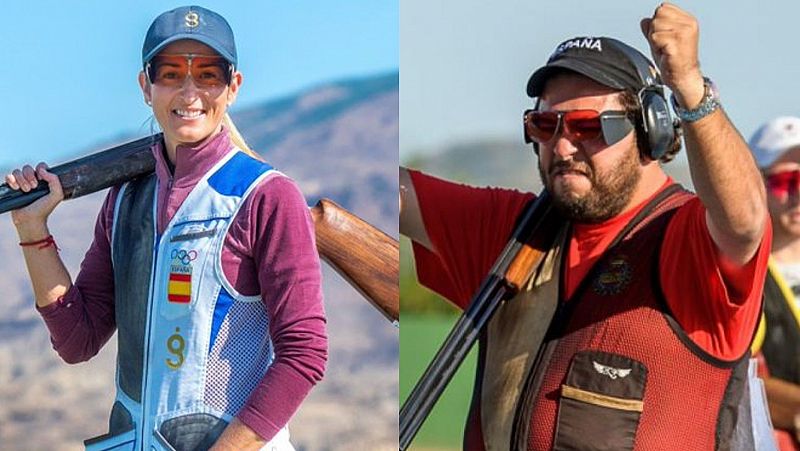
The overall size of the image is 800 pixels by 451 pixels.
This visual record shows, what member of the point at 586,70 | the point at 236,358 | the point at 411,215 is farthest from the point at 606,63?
the point at 236,358

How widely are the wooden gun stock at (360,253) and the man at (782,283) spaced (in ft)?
3.30

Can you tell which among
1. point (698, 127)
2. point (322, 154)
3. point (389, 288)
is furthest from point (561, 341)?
point (322, 154)

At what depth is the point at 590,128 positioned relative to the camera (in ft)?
10.4

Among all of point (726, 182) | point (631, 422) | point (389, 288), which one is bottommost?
Answer: point (631, 422)

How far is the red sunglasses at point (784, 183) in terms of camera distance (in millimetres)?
4059

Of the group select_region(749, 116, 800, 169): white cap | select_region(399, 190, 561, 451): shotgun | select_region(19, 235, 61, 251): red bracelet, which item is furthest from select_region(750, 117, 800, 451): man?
select_region(19, 235, 61, 251): red bracelet

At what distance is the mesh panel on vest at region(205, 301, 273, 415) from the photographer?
2879 mm

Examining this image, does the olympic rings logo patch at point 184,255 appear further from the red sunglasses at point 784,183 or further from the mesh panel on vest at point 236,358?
the red sunglasses at point 784,183

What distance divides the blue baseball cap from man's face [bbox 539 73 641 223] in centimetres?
77

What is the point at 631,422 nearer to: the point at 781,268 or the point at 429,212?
the point at 429,212

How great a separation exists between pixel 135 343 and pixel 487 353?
0.85 m

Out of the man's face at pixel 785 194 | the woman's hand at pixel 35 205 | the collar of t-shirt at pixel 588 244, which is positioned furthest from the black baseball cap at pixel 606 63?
the woman's hand at pixel 35 205

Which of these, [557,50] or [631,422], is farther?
[557,50]

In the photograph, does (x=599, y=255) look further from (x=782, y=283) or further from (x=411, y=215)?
(x=782, y=283)
